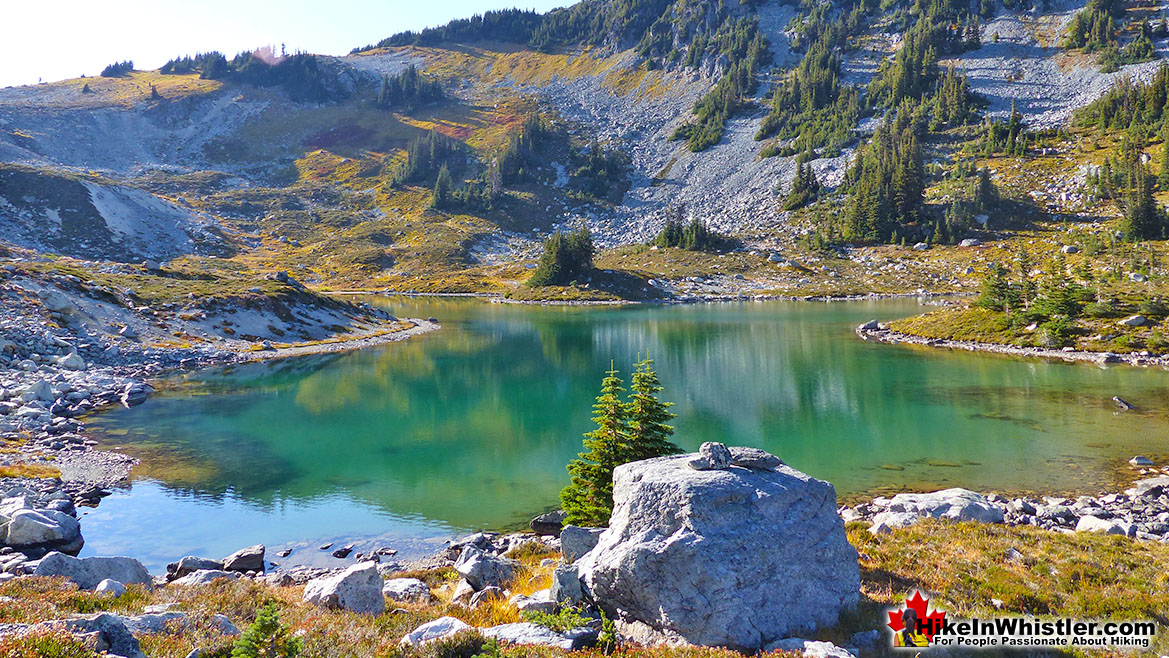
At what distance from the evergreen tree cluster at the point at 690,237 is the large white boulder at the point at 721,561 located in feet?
501

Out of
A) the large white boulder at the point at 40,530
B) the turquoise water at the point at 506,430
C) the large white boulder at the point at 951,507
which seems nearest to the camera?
the large white boulder at the point at 40,530

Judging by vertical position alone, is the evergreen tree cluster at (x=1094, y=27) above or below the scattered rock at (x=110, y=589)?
above

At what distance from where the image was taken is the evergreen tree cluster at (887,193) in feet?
507

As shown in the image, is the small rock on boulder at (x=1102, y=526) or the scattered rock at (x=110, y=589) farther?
the small rock on boulder at (x=1102, y=526)

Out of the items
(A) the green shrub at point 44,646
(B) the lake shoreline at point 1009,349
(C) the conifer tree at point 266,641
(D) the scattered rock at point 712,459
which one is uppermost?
(A) the green shrub at point 44,646

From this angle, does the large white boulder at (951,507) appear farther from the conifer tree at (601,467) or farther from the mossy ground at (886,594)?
the conifer tree at (601,467)

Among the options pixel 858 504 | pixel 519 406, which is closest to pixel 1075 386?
pixel 858 504

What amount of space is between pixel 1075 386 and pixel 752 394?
79.2 ft

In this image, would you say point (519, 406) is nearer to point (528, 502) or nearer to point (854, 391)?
point (528, 502)

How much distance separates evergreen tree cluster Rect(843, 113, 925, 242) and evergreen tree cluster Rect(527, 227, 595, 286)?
7586cm

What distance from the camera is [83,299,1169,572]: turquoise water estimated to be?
73.0 feet

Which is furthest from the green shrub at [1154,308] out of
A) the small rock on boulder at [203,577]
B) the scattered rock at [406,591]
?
the small rock on boulder at [203,577]

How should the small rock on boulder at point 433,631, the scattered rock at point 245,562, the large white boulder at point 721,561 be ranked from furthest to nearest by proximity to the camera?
Result: the scattered rock at point 245,562 → the large white boulder at point 721,561 → the small rock on boulder at point 433,631

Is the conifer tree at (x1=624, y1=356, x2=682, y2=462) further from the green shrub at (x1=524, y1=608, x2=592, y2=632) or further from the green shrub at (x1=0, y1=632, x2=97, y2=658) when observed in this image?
the green shrub at (x1=0, y1=632, x2=97, y2=658)
